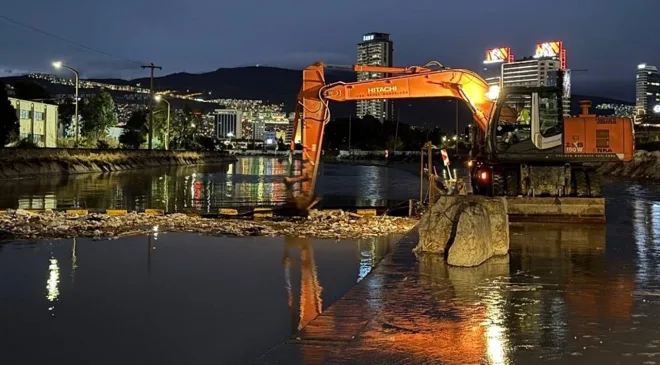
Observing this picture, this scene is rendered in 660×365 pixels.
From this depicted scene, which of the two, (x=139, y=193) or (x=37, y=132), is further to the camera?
(x=37, y=132)

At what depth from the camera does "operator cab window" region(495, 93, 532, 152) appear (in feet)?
65.2

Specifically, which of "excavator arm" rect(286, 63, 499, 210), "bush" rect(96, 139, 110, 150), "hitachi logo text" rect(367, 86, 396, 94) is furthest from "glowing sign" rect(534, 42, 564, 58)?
"bush" rect(96, 139, 110, 150)

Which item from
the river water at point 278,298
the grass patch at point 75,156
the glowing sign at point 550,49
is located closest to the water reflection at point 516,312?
the river water at point 278,298

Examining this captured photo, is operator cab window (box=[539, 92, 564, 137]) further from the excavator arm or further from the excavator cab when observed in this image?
the excavator arm

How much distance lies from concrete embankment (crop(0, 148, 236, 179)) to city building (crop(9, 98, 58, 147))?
14.1 m

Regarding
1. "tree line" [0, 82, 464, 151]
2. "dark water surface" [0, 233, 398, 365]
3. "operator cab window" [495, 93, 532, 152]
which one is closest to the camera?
"dark water surface" [0, 233, 398, 365]

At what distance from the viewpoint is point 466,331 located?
7527 millimetres

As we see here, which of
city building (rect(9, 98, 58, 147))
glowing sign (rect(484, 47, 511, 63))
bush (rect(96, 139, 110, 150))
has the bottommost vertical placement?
bush (rect(96, 139, 110, 150))

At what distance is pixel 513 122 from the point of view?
65.8 feet

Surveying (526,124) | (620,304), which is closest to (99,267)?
(620,304)

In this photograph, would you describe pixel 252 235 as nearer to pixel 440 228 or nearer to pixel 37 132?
pixel 440 228

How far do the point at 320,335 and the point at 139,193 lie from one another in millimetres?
27253

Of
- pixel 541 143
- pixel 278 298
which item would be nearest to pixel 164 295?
pixel 278 298

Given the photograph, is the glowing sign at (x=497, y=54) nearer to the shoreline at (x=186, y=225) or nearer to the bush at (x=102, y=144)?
the bush at (x=102, y=144)
